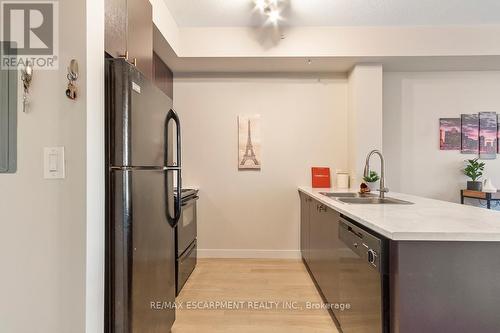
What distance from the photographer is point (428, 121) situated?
3.70 metres

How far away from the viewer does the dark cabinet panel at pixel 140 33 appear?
1.74 meters

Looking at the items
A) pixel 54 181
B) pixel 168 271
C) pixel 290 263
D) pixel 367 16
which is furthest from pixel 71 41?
pixel 290 263

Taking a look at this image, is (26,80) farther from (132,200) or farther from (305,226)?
(305,226)

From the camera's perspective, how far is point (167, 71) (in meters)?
3.51

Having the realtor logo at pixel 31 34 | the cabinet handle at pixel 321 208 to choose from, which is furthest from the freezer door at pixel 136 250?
the cabinet handle at pixel 321 208

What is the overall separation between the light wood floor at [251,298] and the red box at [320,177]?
0.99 m

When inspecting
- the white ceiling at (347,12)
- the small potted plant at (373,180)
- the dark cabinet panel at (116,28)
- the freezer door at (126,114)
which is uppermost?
the white ceiling at (347,12)

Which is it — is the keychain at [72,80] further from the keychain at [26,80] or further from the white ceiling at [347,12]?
the white ceiling at [347,12]

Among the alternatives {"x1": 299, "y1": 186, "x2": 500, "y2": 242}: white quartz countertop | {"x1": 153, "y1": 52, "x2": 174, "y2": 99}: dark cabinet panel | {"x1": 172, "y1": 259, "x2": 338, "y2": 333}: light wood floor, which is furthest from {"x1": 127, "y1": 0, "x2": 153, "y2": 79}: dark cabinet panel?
{"x1": 172, "y1": 259, "x2": 338, "y2": 333}: light wood floor

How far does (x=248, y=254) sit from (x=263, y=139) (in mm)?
1489

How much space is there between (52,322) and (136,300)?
330 mm

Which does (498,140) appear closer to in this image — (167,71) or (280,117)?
(280,117)

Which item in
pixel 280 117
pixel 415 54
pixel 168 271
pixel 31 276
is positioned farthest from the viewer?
pixel 280 117

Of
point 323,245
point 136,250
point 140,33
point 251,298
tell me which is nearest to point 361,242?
point 323,245
